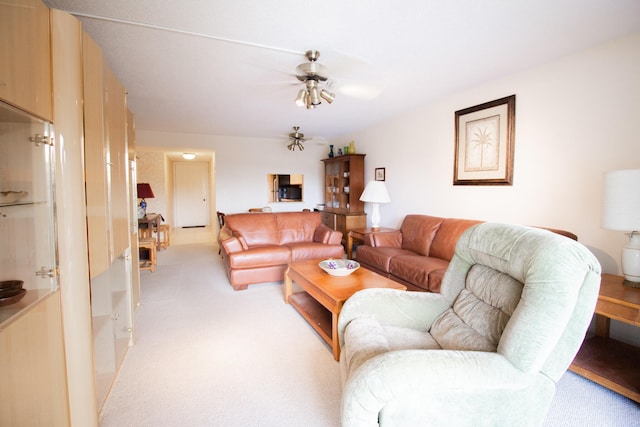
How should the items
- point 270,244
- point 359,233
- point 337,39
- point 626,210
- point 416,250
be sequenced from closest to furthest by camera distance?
point 626,210 → point 337,39 → point 416,250 → point 270,244 → point 359,233

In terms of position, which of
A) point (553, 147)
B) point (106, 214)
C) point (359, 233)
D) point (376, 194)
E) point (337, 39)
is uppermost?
point (337, 39)

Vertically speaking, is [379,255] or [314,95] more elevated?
[314,95]

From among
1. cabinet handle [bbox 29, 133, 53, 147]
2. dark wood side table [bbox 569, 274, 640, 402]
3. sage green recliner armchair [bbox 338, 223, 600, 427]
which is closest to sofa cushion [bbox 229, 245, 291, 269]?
cabinet handle [bbox 29, 133, 53, 147]

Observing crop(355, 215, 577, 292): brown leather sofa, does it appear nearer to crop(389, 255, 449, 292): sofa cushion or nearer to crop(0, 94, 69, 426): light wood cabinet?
crop(389, 255, 449, 292): sofa cushion

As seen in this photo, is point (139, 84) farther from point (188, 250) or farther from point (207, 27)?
point (188, 250)

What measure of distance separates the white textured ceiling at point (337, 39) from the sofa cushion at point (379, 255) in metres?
1.92

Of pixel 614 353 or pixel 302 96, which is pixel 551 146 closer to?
pixel 614 353

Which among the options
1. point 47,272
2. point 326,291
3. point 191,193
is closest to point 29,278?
point 47,272

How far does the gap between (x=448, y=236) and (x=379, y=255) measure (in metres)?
0.82

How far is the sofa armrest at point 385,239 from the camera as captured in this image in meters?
4.04

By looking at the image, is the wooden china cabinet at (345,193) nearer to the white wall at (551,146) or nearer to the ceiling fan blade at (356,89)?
the white wall at (551,146)

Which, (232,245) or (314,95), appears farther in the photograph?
(232,245)

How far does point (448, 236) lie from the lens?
3.41 meters

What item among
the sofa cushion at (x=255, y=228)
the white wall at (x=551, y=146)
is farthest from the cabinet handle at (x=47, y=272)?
the white wall at (x=551, y=146)
